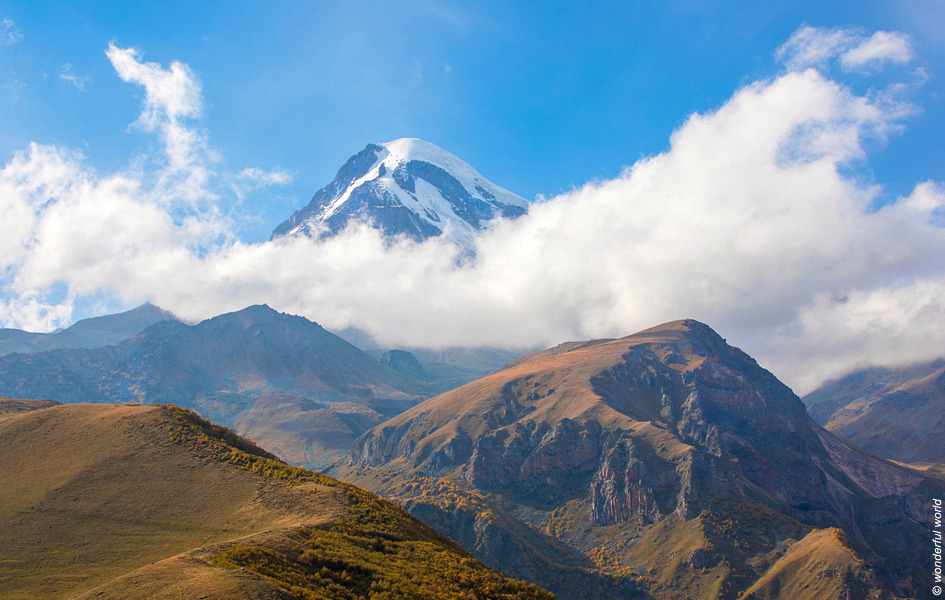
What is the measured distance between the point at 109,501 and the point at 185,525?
1751cm

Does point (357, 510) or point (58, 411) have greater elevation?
point (58, 411)

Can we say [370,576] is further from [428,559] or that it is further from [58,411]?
[58,411]

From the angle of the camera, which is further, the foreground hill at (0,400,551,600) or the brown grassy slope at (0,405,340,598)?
the brown grassy slope at (0,405,340,598)

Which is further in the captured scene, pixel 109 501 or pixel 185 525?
pixel 109 501

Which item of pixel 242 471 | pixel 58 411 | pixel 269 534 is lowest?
pixel 269 534

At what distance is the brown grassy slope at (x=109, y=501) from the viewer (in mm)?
108625

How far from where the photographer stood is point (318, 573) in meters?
98.1

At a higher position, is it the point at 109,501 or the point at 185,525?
the point at 109,501

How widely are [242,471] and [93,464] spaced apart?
28775 millimetres

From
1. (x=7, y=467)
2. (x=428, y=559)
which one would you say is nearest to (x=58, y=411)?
(x=7, y=467)

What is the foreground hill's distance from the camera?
9300 cm

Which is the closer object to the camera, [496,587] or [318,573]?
[318,573]

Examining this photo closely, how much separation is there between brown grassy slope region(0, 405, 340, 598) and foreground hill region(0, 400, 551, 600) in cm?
31

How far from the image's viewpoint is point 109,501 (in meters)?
130
